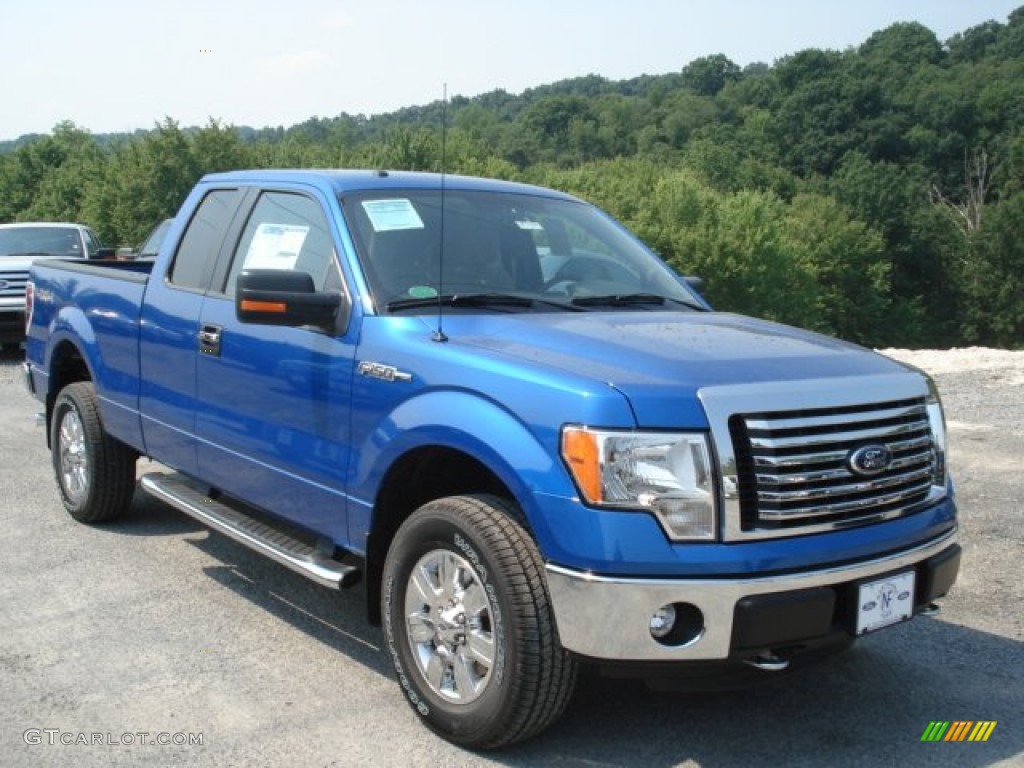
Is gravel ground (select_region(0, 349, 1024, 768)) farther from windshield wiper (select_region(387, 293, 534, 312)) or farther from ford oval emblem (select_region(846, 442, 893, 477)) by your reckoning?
windshield wiper (select_region(387, 293, 534, 312))

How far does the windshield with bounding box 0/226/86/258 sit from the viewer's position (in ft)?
52.1

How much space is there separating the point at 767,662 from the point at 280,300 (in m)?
2.12

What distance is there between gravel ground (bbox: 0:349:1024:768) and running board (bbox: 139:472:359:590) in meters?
0.42

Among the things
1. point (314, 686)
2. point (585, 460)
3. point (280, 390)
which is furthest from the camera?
point (280, 390)

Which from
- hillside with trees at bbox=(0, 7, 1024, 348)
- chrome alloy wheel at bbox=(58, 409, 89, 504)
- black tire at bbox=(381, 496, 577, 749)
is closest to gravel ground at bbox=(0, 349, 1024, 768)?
black tire at bbox=(381, 496, 577, 749)

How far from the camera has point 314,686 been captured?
436 centimetres

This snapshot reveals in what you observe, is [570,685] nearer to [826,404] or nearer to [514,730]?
[514,730]

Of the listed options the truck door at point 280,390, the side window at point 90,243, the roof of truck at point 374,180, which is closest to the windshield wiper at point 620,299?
the roof of truck at point 374,180

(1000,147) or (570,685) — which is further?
(1000,147)

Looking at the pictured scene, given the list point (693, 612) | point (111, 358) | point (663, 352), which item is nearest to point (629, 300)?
point (663, 352)

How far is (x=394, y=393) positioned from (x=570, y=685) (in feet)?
3.94

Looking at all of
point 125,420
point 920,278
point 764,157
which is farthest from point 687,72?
point 125,420

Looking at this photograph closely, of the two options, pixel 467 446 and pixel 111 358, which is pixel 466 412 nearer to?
pixel 467 446

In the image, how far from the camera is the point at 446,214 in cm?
489
